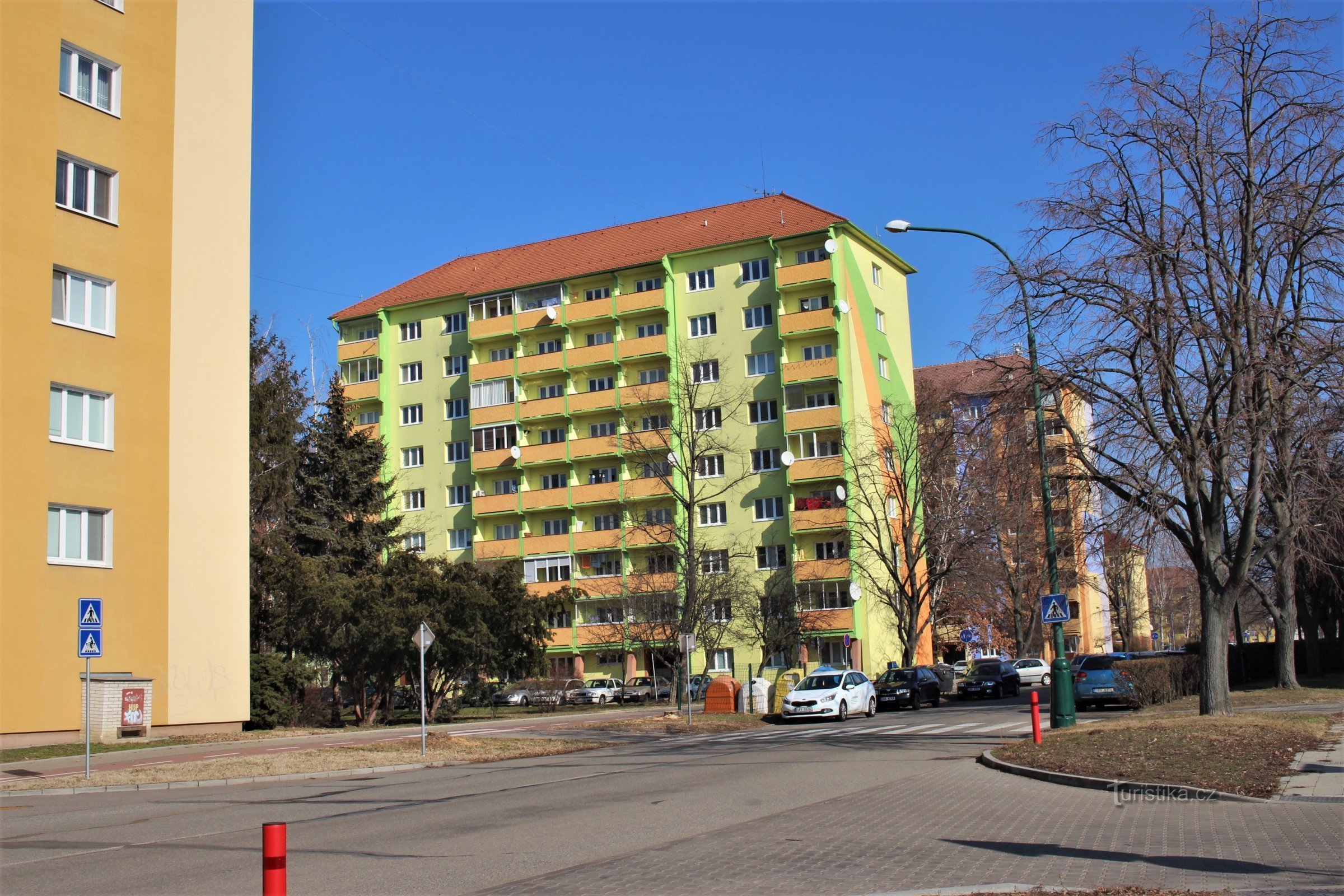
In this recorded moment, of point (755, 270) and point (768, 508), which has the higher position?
point (755, 270)

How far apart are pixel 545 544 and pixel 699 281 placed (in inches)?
704

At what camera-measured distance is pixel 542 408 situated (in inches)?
2638

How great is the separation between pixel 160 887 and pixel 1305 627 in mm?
43551

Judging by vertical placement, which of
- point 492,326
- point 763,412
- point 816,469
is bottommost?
point 816,469

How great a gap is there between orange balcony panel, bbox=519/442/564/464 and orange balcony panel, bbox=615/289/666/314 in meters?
8.68

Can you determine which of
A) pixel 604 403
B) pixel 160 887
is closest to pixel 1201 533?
pixel 160 887

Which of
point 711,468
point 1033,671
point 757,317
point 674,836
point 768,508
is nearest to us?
point 674,836

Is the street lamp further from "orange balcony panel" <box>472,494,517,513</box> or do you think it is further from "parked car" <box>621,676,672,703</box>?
"orange balcony panel" <box>472,494,517,513</box>

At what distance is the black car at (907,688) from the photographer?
122 feet

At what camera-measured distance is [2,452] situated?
24.9 meters

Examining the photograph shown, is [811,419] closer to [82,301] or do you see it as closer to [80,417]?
[82,301]

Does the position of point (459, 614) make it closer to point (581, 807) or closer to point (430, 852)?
point (581, 807)

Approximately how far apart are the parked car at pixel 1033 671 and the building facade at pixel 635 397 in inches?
286

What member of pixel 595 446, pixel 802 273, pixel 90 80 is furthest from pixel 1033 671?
pixel 90 80
